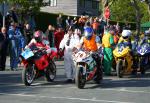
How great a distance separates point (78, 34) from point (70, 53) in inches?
26.4

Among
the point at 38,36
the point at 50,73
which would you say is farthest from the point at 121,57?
the point at 38,36

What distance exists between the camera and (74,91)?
14586 millimetres

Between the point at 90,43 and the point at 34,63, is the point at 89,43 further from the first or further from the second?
the point at 34,63

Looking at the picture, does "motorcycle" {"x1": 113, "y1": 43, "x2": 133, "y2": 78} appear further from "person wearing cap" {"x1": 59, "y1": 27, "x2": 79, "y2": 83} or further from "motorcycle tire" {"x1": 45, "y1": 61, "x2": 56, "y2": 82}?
"motorcycle tire" {"x1": 45, "y1": 61, "x2": 56, "y2": 82}

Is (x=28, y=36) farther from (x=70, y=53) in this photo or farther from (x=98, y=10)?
(x=98, y=10)

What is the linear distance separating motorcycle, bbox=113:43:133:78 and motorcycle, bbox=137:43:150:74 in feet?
5.15

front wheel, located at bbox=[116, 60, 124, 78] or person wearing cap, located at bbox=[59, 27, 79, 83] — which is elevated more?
person wearing cap, located at bbox=[59, 27, 79, 83]

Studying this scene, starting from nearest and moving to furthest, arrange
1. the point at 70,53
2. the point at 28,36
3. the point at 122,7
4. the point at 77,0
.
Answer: the point at 70,53, the point at 28,36, the point at 77,0, the point at 122,7

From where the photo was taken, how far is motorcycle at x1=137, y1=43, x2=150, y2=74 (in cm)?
1986

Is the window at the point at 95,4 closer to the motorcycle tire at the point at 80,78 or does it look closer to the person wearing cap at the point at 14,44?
the person wearing cap at the point at 14,44

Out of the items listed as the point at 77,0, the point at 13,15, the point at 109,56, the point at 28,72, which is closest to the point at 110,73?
the point at 109,56

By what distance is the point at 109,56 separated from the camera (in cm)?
1880

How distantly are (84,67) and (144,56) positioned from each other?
5.53 metres

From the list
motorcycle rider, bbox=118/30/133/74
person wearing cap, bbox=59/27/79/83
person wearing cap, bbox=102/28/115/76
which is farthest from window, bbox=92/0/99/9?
person wearing cap, bbox=59/27/79/83
